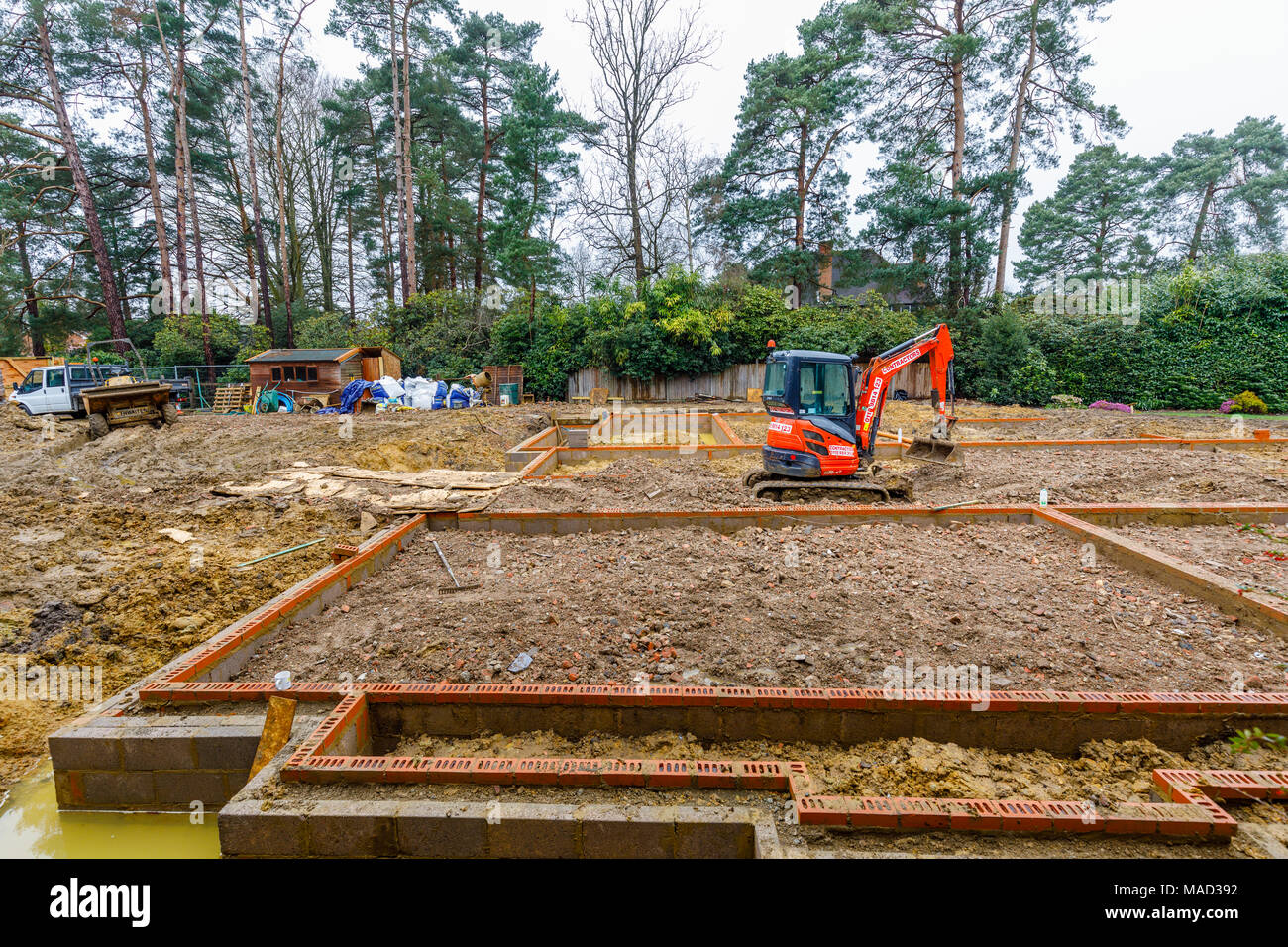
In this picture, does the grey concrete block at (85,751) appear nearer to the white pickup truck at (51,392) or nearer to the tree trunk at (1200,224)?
the white pickup truck at (51,392)

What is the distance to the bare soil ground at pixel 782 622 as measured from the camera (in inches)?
143

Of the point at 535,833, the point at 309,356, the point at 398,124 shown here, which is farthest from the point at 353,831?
the point at 398,124

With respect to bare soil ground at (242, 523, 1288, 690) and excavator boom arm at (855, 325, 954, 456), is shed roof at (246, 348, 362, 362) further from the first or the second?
excavator boom arm at (855, 325, 954, 456)

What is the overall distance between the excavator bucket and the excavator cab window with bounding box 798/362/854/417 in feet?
8.14

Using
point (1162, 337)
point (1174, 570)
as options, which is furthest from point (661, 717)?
point (1162, 337)

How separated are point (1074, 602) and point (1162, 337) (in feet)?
57.9

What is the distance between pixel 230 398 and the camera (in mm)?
19484

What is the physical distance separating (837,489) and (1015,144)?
19.7m

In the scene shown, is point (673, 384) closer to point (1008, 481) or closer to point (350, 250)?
point (1008, 481)

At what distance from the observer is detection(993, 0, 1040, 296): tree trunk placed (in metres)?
19.2

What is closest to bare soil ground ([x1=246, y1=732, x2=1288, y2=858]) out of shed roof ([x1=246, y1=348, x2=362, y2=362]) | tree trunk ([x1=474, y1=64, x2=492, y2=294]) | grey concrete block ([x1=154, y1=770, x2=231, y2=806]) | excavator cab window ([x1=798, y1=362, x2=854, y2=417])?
grey concrete block ([x1=154, y1=770, x2=231, y2=806])

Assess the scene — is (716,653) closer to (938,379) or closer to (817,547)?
(817,547)

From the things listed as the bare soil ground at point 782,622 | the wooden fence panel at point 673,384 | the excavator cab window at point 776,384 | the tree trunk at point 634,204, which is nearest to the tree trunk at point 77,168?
the wooden fence panel at point 673,384

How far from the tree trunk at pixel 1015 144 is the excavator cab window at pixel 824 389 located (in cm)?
1586
